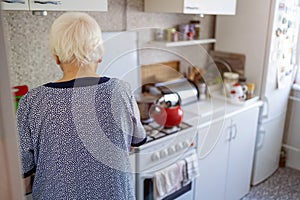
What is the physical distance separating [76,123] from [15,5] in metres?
0.55

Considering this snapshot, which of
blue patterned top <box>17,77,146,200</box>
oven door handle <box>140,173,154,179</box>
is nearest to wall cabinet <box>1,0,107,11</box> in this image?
blue patterned top <box>17,77,146,200</box>

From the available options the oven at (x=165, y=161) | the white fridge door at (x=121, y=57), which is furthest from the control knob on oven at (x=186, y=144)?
the white fridge door at (x=121, y=57)

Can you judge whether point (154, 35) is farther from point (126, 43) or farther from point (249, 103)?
point (249, 103)

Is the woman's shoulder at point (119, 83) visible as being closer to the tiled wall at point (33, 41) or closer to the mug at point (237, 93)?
the tiled wall at point (33, 41)

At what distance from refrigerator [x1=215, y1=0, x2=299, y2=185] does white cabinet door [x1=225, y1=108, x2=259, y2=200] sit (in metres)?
0.13

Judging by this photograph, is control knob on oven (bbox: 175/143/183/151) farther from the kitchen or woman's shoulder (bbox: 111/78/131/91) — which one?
woman's shoulder (bbox: 111/78/131/91)

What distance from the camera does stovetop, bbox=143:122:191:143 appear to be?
5.58 feet

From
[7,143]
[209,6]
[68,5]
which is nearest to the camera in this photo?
[7,143]

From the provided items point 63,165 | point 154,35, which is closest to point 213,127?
point 154,35

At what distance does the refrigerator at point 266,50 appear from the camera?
2307mm

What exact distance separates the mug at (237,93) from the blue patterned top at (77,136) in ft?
4.24

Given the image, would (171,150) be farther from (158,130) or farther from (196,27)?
(196,27)

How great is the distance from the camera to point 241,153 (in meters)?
2.34

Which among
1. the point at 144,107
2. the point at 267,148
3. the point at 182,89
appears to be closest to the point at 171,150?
the point at 144,107
